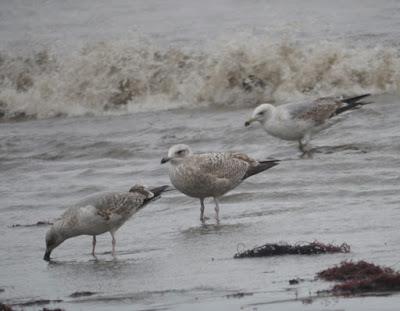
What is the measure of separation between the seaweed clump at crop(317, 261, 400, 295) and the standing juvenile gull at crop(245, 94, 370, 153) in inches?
246

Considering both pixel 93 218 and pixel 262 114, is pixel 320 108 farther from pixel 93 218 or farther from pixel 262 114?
pixel 93 218

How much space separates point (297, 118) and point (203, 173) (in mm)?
3140

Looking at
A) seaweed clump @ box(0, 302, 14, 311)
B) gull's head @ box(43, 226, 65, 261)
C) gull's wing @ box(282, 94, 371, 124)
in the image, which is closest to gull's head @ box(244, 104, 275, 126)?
gull's wing @ box(282, 94, 371, 124)

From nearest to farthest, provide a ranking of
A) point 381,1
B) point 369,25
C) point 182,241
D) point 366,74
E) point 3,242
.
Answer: point 182,241 < point 3,242 < point 366,74 < point 369,25 < point 381,1

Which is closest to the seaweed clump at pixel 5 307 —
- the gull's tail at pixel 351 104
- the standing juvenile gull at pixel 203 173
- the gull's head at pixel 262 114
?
the standing juvenile gull at pixel 203 173

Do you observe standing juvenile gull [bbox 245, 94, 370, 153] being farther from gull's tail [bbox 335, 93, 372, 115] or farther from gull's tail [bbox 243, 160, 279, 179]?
gull's tail [bbox 243, 160, 279, 179]

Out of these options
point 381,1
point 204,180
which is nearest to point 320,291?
point 204,180

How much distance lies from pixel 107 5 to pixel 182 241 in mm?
17493

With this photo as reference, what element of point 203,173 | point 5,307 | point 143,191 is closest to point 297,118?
point 203,173

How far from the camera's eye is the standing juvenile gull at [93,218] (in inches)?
366

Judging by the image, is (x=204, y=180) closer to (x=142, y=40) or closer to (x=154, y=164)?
(x=154, y=164)

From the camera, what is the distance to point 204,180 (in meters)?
10.7

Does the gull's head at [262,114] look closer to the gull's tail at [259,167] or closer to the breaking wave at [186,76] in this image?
the gull's tail at [259,167]

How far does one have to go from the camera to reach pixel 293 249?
8133 millimetres
